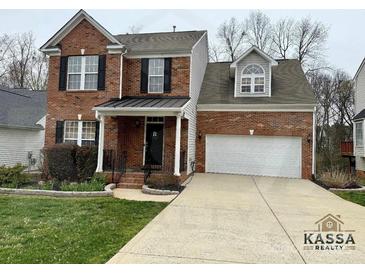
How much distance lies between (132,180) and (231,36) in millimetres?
14282

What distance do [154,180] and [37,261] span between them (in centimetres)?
679

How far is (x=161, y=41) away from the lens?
14703 millimetres

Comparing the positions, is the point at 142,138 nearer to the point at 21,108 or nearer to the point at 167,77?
the point at 167,77

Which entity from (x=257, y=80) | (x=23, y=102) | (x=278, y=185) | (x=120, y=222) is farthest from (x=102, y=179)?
(x=23, y=102)

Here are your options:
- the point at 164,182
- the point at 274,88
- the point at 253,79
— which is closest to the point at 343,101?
the point at 274,88

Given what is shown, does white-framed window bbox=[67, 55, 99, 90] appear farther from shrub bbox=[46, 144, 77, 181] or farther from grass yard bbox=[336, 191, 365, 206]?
grass yard bbox=[336, 191, 365, 206]

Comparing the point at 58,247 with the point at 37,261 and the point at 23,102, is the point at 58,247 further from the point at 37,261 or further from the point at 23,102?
the point at 23,102

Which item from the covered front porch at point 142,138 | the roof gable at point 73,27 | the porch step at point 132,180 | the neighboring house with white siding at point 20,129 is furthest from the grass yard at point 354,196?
the neighboring house with white siding at point 20,129

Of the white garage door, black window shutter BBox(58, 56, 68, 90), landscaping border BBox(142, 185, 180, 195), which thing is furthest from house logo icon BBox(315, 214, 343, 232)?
black window shutter BBox(58, 56, 68, 90)

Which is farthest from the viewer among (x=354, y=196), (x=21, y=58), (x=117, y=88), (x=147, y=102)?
(x=21, y=58)

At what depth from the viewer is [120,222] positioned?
621cm

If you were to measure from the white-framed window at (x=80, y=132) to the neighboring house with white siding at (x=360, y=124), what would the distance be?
15.4 meters

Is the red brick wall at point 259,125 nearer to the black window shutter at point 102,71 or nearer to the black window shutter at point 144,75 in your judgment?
the black window shutter at point 144,75

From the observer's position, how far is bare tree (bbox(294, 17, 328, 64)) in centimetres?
2577
